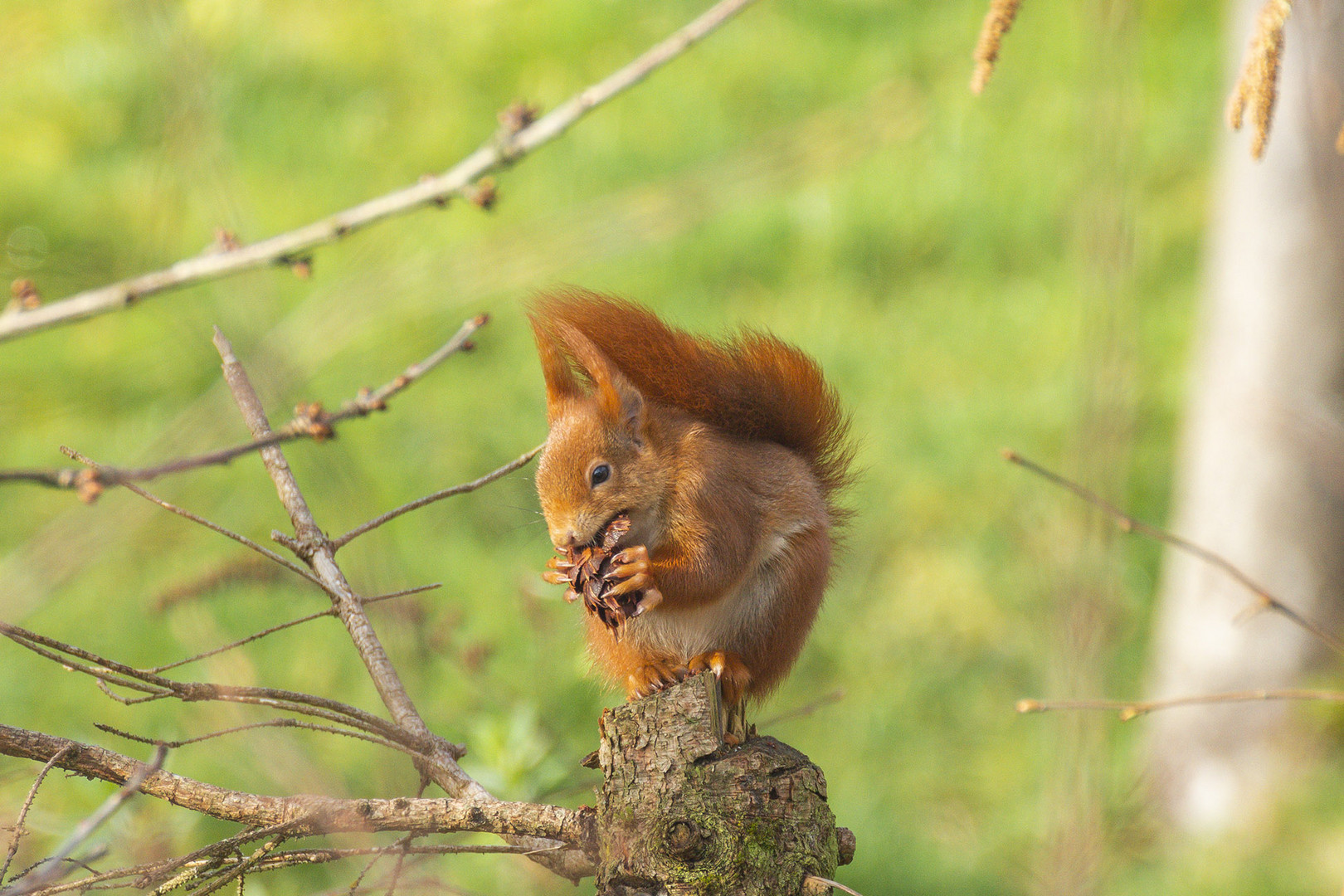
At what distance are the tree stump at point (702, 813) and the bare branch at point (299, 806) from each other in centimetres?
6

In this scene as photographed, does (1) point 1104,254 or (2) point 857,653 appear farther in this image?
(2) point 857,653

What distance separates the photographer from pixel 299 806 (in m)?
0.82

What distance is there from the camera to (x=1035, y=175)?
→ 3.22m

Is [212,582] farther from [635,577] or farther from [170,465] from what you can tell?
[170,465]

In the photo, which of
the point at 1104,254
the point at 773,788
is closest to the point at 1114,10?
the point at 1104,254

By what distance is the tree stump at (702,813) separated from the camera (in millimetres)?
830

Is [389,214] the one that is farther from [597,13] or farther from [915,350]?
[597,13]

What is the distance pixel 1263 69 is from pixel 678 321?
222 cm

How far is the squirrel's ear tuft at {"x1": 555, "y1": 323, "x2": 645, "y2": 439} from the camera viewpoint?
1.29 meters

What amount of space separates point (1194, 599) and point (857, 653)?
814mm

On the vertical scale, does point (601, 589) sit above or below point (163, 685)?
above

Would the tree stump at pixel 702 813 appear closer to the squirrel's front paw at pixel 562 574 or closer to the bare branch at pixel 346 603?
the bare branch at pixel 346 603

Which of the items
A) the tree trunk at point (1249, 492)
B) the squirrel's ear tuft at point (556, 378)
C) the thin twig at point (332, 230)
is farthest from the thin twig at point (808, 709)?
the tree trunk at point (1249, 492)

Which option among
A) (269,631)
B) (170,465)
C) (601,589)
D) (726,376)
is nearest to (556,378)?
(726,376)
